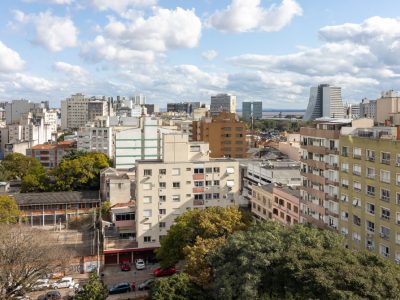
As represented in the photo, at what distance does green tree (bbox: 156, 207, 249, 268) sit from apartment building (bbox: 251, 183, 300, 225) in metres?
7.88

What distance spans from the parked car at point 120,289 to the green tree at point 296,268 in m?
15.9

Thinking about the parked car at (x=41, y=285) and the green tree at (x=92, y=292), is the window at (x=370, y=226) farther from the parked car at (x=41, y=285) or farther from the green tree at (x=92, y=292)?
the parked car at (x=41, y=285)

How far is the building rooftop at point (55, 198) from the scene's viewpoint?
236 feet

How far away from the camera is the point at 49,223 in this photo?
72062 millimetres

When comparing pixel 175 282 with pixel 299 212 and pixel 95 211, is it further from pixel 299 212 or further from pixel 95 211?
pixel 95 211

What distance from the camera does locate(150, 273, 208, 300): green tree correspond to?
3228cm

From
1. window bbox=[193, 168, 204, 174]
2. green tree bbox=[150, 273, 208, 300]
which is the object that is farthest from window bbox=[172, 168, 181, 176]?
green tree bbox=[150, 273, 208, 300]

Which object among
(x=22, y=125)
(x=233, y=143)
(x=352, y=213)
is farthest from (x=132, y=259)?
(x=22, y=125)

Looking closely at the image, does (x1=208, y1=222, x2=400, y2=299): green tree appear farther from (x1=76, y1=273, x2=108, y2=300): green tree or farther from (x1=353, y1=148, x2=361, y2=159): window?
(x1=353, y1=148, x2=361, y2=159): window

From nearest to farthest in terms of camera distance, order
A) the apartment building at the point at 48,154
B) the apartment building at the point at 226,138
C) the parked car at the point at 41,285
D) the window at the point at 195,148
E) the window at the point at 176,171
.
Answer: the parked car at the point at 41,285 → the window at the point at 176,171 → the window at the point at 195,148 → the apartment building at the point at 226,138 → the apartment building at the point at 48,154

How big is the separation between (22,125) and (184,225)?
120m

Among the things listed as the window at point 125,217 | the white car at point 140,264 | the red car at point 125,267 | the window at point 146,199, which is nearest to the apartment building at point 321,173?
the window at point 146,199

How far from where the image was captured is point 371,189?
37625mm

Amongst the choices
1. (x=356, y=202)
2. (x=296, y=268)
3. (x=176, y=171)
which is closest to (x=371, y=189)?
(x=356, y=202)
